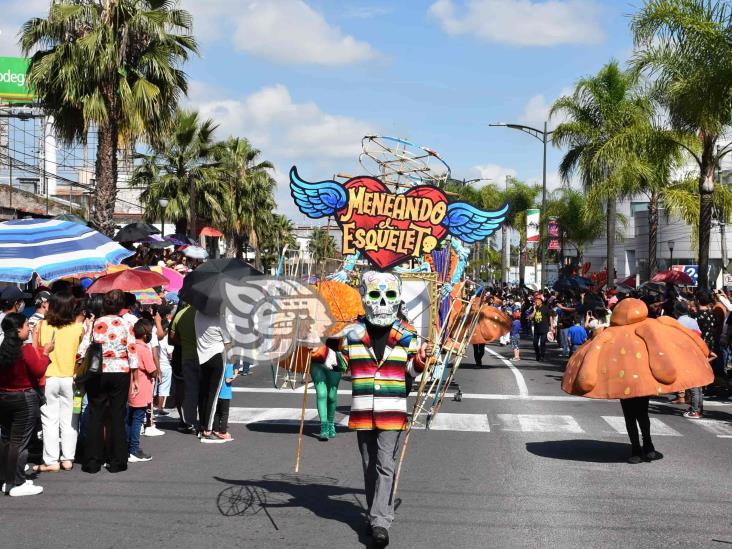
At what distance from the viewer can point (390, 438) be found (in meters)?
7.10

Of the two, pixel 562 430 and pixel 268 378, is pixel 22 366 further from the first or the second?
pixel 268 378

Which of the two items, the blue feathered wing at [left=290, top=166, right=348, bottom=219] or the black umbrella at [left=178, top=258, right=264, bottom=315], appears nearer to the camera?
the black umbrella at [left=178, top=258, right=264, bottom=315]

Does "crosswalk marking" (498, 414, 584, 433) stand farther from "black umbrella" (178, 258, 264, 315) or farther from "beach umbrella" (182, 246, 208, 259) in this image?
"beach umbrella" (182, 246, 208, 259)

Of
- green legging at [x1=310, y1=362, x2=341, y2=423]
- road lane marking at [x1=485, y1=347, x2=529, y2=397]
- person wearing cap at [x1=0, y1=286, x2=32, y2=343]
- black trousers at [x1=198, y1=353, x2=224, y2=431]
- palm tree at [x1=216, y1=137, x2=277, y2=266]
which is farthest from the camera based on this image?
palm tree at [x1=216, y1=137, x2=277, y2=266]

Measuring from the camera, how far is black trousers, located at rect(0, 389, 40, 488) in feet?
27.3

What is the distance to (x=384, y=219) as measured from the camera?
45.1 ft

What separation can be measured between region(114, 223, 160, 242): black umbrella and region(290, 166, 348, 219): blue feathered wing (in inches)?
499

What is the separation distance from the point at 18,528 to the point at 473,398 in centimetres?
1053

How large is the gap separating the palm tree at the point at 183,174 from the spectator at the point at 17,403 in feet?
101

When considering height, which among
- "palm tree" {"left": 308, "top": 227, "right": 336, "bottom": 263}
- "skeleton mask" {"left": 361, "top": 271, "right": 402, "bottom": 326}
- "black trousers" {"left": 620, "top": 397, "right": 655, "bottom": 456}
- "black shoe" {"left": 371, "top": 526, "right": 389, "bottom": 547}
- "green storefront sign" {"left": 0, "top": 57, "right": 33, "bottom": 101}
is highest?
"green storefront sign" {"left": 0, "top": 57, "right": 33, "bottom": 101}

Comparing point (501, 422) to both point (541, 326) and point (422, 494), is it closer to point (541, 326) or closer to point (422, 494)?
point (422, 494)

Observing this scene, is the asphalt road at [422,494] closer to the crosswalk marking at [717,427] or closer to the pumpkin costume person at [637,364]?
the crosswalk marking at [717,427]

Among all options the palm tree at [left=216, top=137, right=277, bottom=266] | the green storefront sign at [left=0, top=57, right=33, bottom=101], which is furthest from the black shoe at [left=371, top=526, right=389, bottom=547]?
the green storefront sign at [left=0, top=57, right=33, bottom=101]

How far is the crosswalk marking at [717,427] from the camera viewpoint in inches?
516
